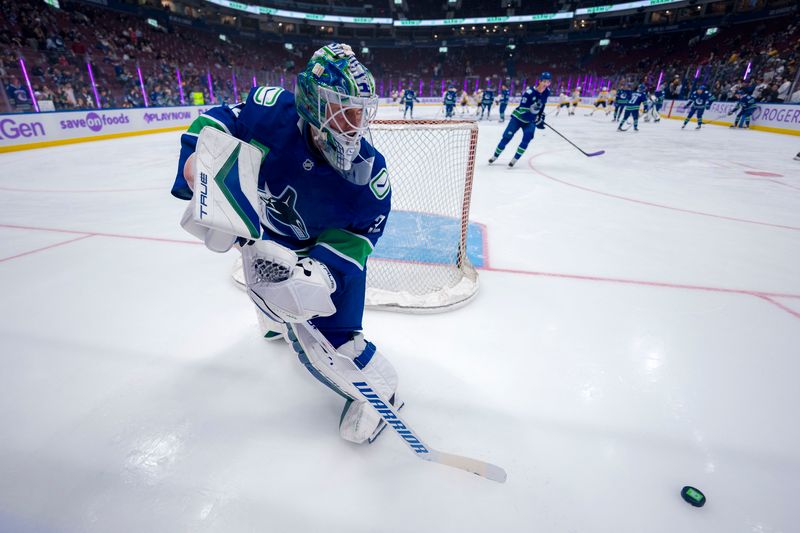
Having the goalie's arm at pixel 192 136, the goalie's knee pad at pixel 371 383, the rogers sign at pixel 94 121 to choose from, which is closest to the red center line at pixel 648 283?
the goalie's knee pad at pixel 371 383

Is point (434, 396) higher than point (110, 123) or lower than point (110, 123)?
lower

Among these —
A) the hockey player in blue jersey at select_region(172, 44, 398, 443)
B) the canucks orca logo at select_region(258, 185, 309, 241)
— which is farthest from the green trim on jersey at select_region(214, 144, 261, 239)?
the canucks orca logo at select_region(258, 185, 309, 241)

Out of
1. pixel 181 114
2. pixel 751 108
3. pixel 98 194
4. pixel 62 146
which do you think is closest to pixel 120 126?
pixel 62 146

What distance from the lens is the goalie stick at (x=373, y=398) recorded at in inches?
49.1

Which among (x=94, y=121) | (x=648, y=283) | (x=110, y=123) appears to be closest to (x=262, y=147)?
(x=648, y=283)

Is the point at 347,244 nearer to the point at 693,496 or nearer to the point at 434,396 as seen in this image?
the point at 434,396

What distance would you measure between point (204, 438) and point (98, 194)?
4.70 m

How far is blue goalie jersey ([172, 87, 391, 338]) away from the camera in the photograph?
119 cm

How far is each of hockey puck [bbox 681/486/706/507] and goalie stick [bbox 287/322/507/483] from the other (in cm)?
60

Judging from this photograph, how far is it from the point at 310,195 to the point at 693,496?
1.62m

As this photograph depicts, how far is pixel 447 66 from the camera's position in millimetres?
34312

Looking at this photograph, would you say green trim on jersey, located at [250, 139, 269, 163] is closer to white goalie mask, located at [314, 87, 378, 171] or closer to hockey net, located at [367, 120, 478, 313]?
white goalie mask, located at [314, 87, 378, 171]

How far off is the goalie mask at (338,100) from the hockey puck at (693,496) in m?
1.55

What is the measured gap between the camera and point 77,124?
848 cm
